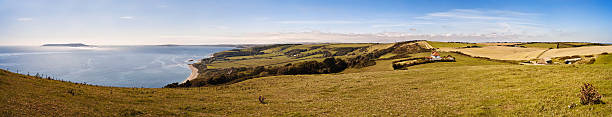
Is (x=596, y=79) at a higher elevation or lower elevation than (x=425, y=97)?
higher

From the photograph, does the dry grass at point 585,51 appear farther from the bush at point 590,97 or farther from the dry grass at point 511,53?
the bush at point 590,97

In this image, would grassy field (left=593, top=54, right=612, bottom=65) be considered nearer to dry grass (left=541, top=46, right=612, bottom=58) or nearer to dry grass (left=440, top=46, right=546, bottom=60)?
dry grass (left=541, top=46, right=612, bottom=58)

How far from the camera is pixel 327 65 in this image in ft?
238

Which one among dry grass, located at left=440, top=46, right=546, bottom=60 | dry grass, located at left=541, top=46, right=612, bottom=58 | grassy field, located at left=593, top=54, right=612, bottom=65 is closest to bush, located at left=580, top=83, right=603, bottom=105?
grassy field, located at left=593, top=54, right=612, bottom=65

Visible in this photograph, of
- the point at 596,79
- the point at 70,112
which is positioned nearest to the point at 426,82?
the point at 596,79

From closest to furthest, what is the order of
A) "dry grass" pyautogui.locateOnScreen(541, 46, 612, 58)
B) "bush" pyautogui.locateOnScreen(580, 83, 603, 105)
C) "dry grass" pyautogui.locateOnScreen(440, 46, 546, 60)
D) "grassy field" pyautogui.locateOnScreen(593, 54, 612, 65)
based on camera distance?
"bush" pyautogui.locateOnScreen(580, 83, 603, 105), "grassy field" pyautogui.locateOnScreen(593, 54, 612, 65), "dry grass" pyautogui.locateOnScreen(541, 46, 612, 58), "dry grass" pyautogui.locateOnScreen(440, 46, 546, 60)

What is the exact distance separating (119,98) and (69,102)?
355 centimetres

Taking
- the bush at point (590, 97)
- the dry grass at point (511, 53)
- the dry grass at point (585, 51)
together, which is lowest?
the bush at point (590, 97)

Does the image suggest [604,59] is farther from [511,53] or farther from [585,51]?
[511,53]

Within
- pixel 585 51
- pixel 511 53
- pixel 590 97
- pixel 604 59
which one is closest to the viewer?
pixel 590 97

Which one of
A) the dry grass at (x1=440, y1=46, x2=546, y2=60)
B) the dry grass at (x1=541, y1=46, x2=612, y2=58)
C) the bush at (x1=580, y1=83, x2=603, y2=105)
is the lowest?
the bush at (x1=580, y1=83, x2=603, y2=105)

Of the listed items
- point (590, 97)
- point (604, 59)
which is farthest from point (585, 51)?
point (590, 97)

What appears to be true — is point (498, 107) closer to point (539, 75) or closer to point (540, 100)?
point (540, 100)

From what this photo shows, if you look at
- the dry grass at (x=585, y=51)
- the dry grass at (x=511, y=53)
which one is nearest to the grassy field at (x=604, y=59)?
the dry grass at (x=585, y=51)
